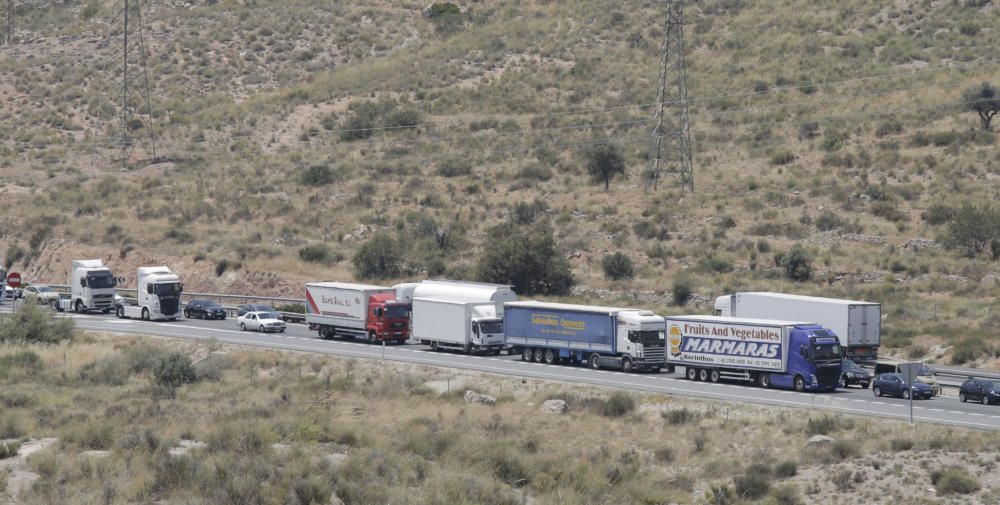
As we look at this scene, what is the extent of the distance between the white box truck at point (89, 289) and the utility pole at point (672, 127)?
3592 cm

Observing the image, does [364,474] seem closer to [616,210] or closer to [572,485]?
[572,485]

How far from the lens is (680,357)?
5278 cm

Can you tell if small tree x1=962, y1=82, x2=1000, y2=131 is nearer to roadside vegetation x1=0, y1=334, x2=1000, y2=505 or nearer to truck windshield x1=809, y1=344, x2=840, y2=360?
truck windshield x1=809, y1=344, x2=840, y2=360

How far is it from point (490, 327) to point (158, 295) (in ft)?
74.7

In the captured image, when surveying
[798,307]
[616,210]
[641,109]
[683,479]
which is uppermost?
[641,109]

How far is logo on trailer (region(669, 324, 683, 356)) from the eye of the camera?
52562 mm

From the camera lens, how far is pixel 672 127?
4114 inches

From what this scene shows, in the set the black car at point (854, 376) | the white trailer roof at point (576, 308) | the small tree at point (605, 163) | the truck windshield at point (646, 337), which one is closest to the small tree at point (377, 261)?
the small tree at point (605, 163)

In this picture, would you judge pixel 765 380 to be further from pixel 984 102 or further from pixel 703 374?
pixel 984 102

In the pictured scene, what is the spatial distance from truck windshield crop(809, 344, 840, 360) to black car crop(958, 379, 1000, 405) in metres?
4.72

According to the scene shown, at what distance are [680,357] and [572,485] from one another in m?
21.8

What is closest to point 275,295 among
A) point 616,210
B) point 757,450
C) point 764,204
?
point 616,210

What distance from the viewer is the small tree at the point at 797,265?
7312cm

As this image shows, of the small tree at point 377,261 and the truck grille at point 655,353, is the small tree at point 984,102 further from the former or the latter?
the truck grille at point 655,353
